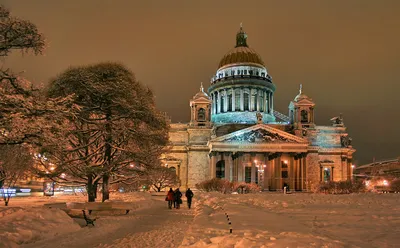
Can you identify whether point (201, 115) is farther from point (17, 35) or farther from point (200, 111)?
point (17, 35)

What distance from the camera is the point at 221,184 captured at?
159ft

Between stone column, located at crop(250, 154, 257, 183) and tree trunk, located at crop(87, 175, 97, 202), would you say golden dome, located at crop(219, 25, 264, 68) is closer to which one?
stone column, located at crop(250, 154, 257, 183)

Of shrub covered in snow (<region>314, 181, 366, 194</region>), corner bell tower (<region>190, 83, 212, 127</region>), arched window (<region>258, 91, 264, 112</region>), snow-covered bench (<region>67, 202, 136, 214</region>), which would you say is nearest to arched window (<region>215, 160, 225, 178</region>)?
corner bell tower (<region>190, 83, 212, 127</region>)

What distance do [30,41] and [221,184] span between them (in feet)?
121

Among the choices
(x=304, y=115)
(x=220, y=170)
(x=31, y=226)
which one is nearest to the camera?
(x=31, y=226)

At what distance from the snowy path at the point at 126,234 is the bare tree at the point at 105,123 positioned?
20.6 ft

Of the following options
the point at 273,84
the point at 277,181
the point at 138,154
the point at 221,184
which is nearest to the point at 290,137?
the point at 277,181

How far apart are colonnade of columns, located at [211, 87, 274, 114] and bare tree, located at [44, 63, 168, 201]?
56.2m

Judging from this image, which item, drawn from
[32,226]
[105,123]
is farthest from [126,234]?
[105,123]

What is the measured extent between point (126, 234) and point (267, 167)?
52.0m

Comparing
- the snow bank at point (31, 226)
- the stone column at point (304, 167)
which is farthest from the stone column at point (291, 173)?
the snow bank at point (31, 226)

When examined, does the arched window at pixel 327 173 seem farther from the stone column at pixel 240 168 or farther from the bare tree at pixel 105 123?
the bare tree at pixel 105 123

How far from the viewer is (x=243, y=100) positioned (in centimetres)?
8200

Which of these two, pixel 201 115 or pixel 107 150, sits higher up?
pixel 201 115
